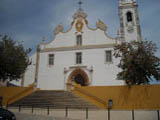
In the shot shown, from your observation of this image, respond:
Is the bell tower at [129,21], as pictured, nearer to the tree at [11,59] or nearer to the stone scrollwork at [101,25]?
the stone scrollwork at [101,25]

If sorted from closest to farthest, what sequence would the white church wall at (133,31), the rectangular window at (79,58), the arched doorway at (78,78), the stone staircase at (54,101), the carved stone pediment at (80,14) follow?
the stone staircase at (54,101)
the arched doorway at (78,78)
the white church wall at (133,31)
the rectangular window at (79,58)
the carved stone pediment at (80,14)

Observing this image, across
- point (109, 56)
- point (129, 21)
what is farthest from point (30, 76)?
point (129, 21)

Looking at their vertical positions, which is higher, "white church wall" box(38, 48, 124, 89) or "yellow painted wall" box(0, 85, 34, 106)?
"white church wall" box(38, 48, 124, 89)

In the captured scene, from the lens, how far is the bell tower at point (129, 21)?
70.8ft

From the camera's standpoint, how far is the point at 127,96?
14797mm

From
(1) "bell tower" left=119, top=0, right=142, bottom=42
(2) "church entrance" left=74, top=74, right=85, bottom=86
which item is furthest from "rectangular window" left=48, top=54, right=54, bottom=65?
(1) "bell tower" left=119, top=0, right=142, bottom=42

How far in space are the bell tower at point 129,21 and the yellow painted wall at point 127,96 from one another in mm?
8151

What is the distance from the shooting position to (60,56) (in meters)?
22.5

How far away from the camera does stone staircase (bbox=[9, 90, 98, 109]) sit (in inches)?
583

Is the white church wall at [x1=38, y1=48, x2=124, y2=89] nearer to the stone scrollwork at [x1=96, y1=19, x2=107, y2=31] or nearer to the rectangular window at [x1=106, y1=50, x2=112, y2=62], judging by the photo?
the rectangular window at [x1=106, y1=50, x2=112, y2=62]

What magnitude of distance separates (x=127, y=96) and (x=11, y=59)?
10227 mm

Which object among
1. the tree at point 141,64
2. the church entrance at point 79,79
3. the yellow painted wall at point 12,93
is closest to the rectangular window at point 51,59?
the church entrance at point 79,79

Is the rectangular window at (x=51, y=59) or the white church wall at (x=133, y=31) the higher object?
the white church wall at (x=133, y=31)

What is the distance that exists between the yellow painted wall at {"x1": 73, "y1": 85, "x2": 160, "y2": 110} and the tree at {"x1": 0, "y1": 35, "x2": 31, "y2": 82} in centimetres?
657
